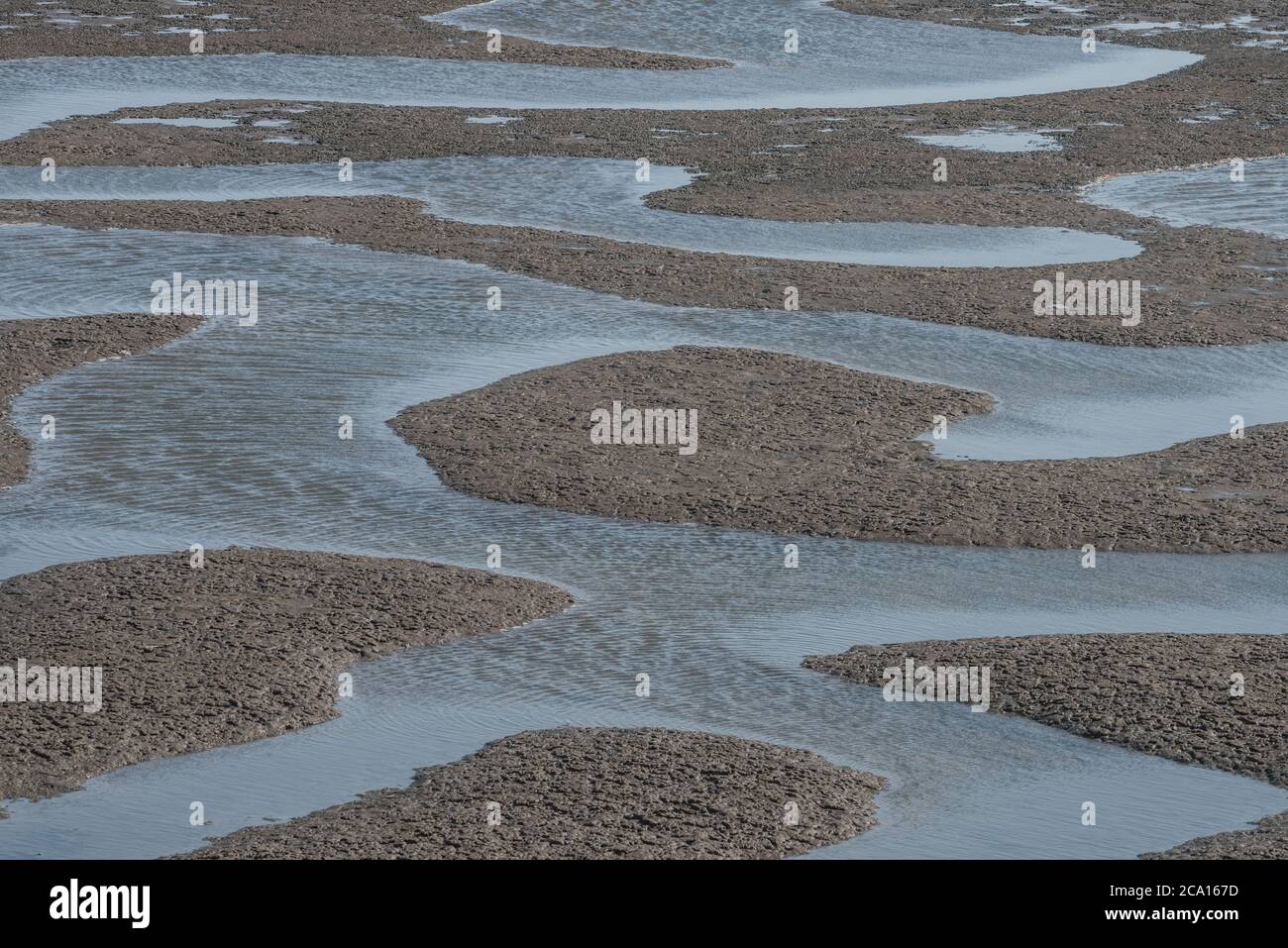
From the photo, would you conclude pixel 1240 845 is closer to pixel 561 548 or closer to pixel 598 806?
pixel 598 806

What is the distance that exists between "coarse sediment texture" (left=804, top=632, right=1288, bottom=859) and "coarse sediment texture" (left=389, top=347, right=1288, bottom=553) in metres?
1.96

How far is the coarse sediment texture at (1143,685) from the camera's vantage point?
31.8 feet

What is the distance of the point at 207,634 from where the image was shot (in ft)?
35.5

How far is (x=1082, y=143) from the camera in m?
28.4

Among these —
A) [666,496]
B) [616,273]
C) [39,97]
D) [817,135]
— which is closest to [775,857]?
[666,496]

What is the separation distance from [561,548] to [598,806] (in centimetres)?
410

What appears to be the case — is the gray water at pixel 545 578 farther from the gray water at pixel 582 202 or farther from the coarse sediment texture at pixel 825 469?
the gray water at pixel 582 202

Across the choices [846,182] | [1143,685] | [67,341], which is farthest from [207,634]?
[846,182]

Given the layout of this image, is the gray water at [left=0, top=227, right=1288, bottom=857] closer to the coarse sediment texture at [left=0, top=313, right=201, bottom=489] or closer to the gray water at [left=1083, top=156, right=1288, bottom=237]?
the coarse sediment texture at [left=0, top=313, right=201, bottom=489]

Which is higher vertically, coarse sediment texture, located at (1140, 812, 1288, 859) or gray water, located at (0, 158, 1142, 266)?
gray water, located at (0, 158, 1142, 266)

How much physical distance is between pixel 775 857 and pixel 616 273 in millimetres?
12785

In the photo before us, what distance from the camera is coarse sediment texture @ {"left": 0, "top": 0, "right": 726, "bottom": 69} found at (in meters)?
36.1

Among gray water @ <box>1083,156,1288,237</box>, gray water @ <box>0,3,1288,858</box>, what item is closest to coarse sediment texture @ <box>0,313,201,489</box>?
gray water @ <box>0,3,1288,858</box>

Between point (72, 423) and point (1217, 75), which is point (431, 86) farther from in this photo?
point (72, 423)
